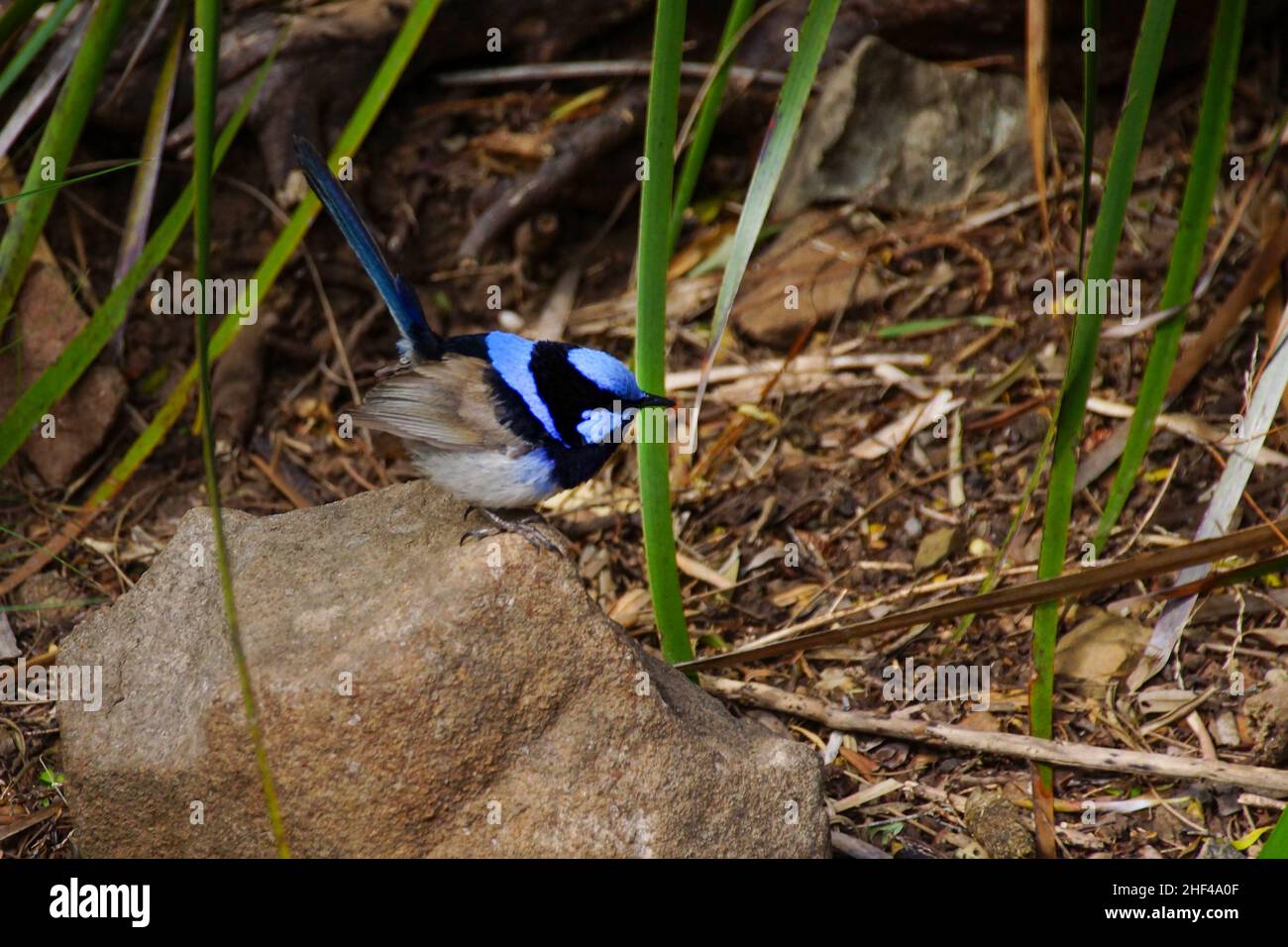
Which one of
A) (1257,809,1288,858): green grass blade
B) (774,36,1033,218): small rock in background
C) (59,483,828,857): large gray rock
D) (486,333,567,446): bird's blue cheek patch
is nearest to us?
(1257,809,1288,858): green grass blade

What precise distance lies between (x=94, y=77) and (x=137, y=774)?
187 cm

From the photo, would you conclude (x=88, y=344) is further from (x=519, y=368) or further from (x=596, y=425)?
(x=596, y=425)

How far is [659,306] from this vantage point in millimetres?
3934

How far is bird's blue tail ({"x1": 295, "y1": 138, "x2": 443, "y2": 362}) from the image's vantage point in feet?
15.4

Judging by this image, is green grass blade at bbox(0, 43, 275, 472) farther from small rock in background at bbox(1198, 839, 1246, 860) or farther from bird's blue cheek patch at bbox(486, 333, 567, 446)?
small rock in background at bbox(1198, 839, 1246, 860)

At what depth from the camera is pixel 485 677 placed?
366 cm

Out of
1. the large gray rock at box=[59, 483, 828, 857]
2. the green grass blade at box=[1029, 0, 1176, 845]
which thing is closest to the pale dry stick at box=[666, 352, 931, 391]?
the green grass blade at box=[1029, 0, 1176, 845]

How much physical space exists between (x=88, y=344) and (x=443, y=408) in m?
1.39

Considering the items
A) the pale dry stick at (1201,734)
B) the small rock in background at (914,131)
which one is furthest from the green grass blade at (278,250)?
the pale dry stick at (1201,734)

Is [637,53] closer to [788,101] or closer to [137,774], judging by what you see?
[788,101]

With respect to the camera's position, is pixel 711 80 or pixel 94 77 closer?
pixel 94 77

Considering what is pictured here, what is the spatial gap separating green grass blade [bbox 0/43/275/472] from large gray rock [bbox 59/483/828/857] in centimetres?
102

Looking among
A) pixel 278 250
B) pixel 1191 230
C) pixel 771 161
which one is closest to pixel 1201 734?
pixel 1191 230

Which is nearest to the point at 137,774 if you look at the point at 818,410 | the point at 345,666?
the point at 345,666
